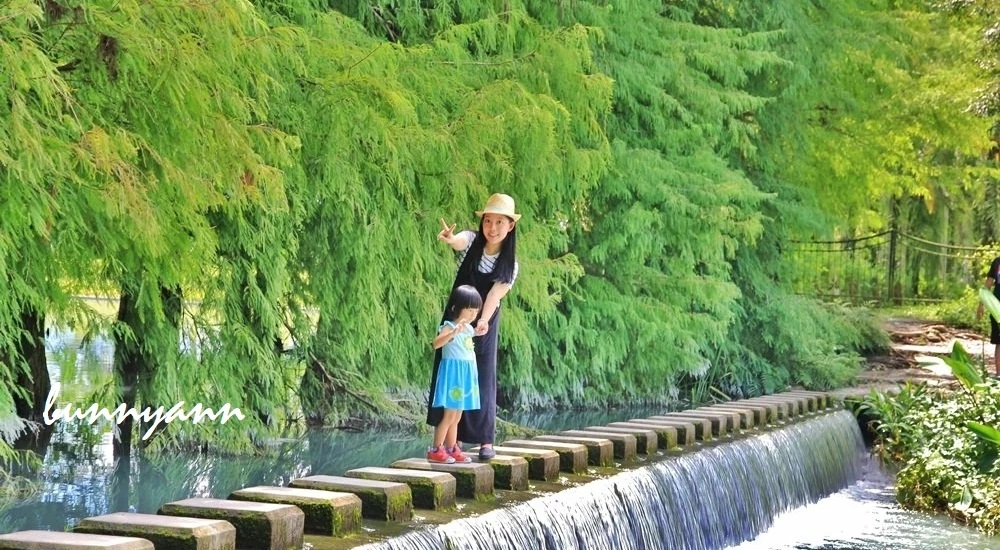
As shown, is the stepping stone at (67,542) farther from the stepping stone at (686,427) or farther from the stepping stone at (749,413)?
the stepping stone at (749,413)

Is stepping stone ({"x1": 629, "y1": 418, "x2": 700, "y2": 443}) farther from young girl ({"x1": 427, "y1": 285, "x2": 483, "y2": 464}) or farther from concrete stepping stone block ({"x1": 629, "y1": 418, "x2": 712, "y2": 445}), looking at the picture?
young girl ({"x1": 427, "y1": 285, "x2": 483, "y2": 464})

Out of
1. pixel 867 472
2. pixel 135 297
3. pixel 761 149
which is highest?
pixel 761 149

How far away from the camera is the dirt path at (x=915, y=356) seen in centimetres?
1828

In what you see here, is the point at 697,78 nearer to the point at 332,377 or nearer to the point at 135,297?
the point at 332,377

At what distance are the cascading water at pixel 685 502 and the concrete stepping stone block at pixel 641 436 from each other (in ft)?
0.88

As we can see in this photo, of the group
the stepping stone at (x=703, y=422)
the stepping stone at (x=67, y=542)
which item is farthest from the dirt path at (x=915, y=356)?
the stepping stone at (x=67, y=542)

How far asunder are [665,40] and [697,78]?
648 millimetres

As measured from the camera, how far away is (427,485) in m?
6.91

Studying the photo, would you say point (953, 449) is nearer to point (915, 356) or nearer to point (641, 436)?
point (641, 436)

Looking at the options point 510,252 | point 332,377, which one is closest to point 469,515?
point 510,252

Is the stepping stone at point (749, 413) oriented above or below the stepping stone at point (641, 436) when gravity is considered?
above

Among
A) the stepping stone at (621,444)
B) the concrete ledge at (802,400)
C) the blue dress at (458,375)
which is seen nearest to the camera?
the blue dress at (458,375)

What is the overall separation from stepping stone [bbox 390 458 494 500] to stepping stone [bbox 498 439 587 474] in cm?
115

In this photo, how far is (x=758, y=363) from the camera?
19562 mm
